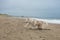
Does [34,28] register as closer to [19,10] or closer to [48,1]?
[19,10]

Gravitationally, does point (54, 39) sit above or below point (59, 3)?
below

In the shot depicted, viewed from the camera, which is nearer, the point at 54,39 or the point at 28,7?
the point at 54,39

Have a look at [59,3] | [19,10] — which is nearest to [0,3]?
[19,10]

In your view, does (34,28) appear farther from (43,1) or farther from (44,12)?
(43,1)

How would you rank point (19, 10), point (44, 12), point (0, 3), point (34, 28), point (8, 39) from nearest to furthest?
point (8, 39) < point (34, 28) < point (44, 12) < point (19, 10) < point (0, 3)

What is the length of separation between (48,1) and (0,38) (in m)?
18.4

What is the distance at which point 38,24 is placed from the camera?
8.38 metres

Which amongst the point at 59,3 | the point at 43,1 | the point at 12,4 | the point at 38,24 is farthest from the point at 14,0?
the point at 38,24

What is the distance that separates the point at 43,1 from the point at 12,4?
383cm

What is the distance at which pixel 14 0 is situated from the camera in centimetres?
2416

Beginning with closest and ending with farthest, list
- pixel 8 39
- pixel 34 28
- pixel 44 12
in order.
A: pixel 8 39 < pixel 34 28 < pixel 44 12

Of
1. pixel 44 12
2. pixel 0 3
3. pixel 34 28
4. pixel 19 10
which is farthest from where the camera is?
pixel 0 3

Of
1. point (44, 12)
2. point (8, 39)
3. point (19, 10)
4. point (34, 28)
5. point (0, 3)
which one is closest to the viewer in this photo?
point (8, 39)

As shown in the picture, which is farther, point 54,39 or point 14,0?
point 14,0
